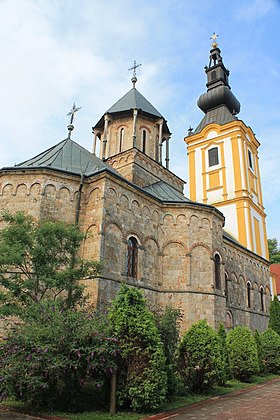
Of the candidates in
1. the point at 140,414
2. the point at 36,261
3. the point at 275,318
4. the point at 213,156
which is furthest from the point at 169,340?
the point at 213,156

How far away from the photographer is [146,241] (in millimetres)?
15359

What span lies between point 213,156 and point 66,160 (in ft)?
62.1

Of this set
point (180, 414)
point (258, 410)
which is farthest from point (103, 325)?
point (258, 410)

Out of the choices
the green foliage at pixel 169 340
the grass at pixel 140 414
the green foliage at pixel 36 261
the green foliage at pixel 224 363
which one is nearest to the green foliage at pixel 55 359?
the grass at pixel 140 414

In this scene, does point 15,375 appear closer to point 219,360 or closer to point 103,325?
point 103,325

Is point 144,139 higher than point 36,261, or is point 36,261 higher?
point 144,139

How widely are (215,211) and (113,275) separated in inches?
260

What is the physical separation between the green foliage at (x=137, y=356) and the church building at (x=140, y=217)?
346 cm

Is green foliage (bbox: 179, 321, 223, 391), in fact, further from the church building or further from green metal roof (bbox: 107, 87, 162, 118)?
green metal roof (bbox: 107, 87, 162, 118)

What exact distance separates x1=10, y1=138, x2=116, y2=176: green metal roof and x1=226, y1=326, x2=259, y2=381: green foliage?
836 cm

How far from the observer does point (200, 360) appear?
969cm

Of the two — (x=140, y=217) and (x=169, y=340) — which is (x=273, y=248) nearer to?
(x=140, y=217)

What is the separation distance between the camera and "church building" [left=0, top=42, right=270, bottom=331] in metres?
13.5

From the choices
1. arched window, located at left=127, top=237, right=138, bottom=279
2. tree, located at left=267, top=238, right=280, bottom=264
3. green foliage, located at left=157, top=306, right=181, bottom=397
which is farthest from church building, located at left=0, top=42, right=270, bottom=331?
tree, located at left=267, top=238, right=280, bottom=264
